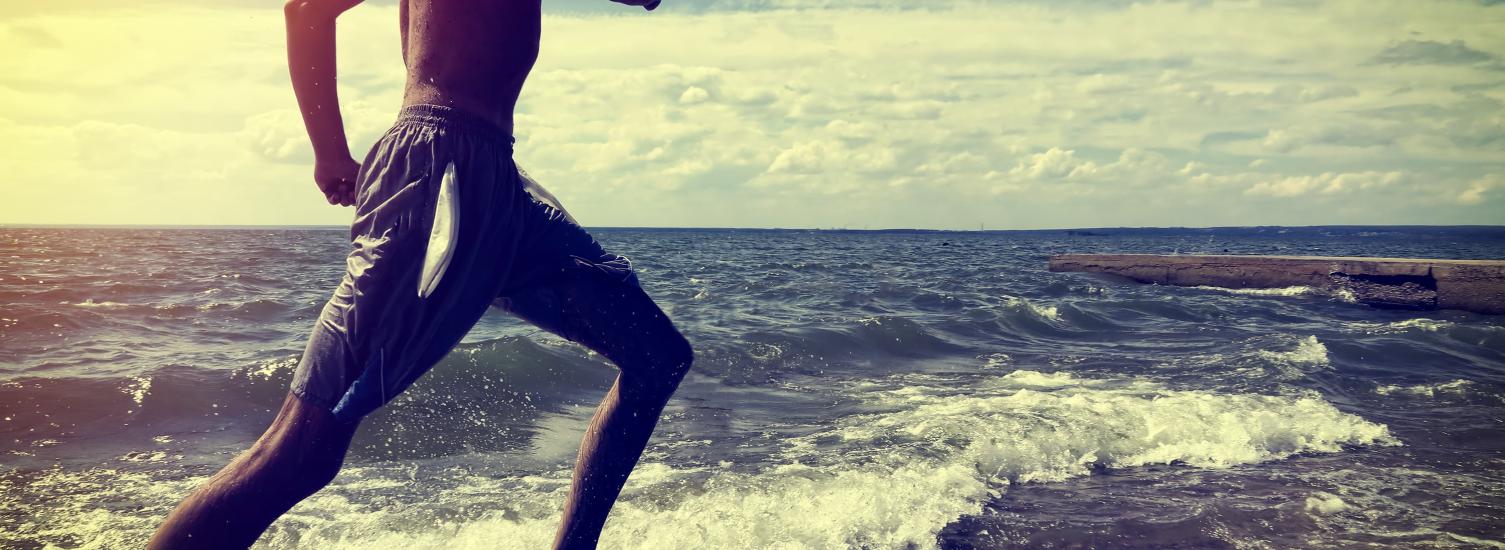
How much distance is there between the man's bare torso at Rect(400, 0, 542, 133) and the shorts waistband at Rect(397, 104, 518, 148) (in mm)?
13

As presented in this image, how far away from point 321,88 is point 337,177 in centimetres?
18

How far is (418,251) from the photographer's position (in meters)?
1.80

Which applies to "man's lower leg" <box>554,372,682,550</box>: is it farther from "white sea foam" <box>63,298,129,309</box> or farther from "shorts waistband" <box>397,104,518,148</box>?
"white sea foam" <box>63,298,129,309</box>

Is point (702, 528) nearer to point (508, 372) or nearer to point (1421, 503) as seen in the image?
point (1421, 503)

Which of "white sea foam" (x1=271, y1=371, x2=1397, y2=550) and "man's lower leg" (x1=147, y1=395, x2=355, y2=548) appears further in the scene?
"white sea foam" (x1=271, y1=371, x2=1397, y2=550)

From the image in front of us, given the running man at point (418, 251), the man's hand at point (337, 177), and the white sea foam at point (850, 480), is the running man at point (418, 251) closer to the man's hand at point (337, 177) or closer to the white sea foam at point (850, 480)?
the man's hand at point (337, 177)

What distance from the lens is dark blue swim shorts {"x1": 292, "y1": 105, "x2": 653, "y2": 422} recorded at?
5.80 ft

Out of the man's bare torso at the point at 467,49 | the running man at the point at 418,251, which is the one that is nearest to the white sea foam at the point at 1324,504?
the running man at the point at 418,251

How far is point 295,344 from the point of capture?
957 centimetres

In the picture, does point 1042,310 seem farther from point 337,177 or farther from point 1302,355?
point 337,177

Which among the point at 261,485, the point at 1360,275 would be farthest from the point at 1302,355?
the point at 1360,275

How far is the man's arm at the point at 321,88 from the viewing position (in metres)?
1.82

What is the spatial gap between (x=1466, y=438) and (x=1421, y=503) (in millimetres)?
1922

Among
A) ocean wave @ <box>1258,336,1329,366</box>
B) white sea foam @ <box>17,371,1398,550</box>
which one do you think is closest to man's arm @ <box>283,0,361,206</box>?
white sea foam @ <box>17,371,1398,550</box>
